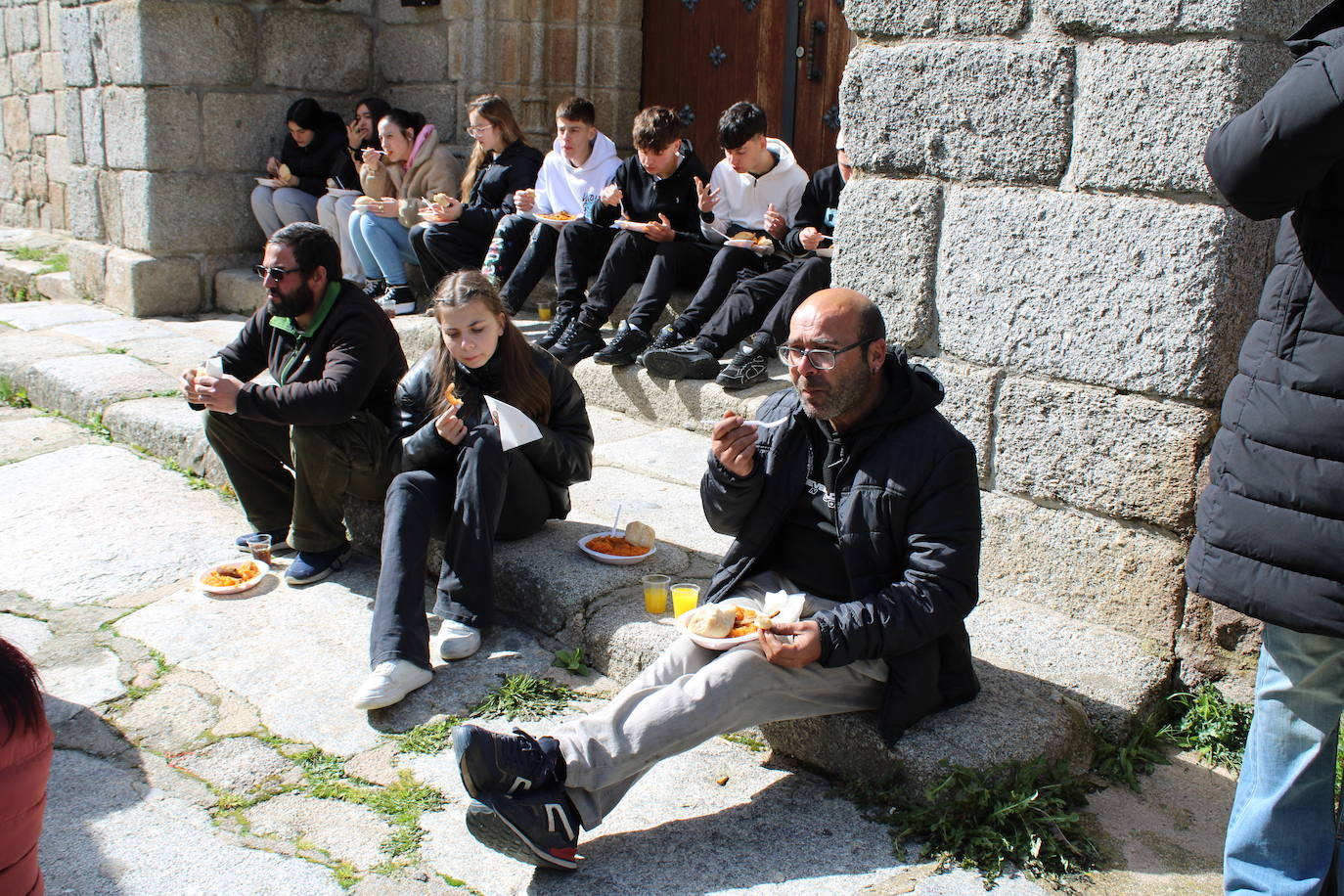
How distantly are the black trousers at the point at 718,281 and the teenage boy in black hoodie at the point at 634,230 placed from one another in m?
0.28

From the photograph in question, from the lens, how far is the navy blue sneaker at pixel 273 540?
4.36 m

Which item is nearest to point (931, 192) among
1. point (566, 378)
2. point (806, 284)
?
point (566, 378)

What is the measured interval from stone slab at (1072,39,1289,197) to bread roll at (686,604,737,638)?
5.15ft

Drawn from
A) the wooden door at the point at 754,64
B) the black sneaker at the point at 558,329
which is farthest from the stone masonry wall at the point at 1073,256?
the wooden door at the point at 754,64

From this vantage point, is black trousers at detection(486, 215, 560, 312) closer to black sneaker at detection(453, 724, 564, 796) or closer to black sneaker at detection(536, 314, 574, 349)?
black sneaker at detection(536, 314, 574, 349)

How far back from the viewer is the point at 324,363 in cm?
417

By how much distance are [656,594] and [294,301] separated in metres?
1.74

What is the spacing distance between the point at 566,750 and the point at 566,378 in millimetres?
1669

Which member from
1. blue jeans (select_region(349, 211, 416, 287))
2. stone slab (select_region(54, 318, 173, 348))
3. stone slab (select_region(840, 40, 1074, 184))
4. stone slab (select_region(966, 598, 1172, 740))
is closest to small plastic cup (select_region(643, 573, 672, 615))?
stone slab (select_region(966, 598, 1172, 740))

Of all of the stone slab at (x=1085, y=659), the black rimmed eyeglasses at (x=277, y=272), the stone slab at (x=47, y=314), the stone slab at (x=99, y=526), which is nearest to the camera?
the stone slab at (x=1085, y=659)

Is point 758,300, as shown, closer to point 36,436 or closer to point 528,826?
point 528,826

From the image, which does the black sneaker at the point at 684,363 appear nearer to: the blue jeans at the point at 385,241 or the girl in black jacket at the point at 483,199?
the girl in black jacket at the point at 483,199

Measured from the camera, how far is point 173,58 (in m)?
7.42

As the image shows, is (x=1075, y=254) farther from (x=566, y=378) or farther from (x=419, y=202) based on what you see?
(x=419, y=202)
